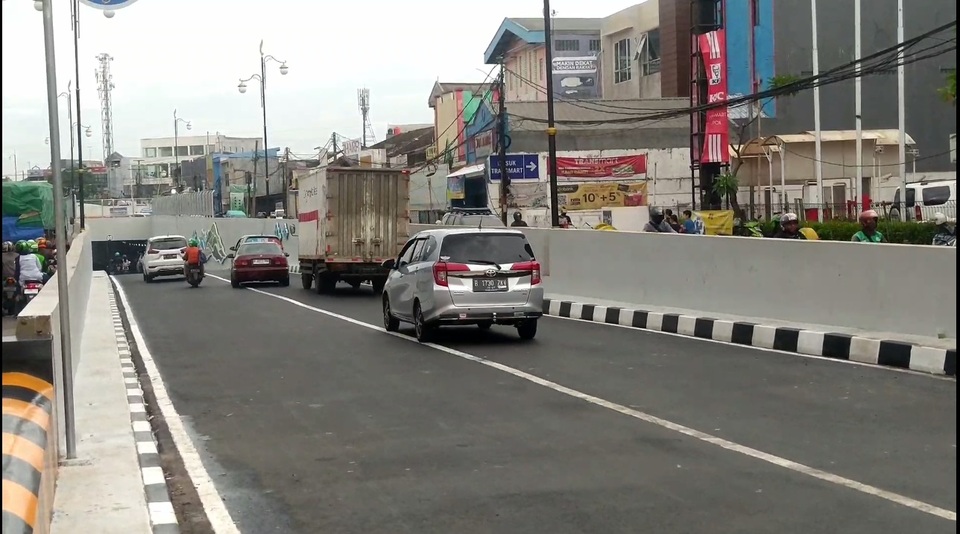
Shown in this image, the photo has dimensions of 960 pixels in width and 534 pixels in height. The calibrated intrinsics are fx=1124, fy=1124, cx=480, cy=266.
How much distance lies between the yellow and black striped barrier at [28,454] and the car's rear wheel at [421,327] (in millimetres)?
8924

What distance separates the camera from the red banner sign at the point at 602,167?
48625mm

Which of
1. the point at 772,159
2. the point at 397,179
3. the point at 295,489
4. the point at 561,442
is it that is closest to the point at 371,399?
the point at 561,442

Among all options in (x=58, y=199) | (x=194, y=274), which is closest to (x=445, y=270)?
(x=58, y=199)

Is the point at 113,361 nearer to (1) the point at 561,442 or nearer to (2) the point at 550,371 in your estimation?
(2) the point at 550,371

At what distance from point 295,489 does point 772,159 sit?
4578cm

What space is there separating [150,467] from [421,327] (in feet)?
27.1

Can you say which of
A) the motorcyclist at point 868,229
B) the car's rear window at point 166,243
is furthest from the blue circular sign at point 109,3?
the car's rear window at point 166,243

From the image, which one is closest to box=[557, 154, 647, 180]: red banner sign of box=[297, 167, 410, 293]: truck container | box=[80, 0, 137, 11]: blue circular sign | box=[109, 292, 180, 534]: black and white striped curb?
box=[297, 167, 410, 293]: truck container

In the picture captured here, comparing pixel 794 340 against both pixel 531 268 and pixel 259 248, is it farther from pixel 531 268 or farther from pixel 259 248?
pixel 259 248

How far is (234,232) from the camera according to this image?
64.4 m

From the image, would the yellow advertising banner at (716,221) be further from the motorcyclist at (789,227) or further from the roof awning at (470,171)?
the roof awning at (470,171)

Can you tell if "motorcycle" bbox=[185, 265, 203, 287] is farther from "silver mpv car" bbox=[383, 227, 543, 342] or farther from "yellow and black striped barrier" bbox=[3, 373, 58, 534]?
"yellow and black striped barrier" bbox=[3, 373, 58, 534]

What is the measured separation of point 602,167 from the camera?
4909 cm

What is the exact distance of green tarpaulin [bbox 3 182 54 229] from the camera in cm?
3938
